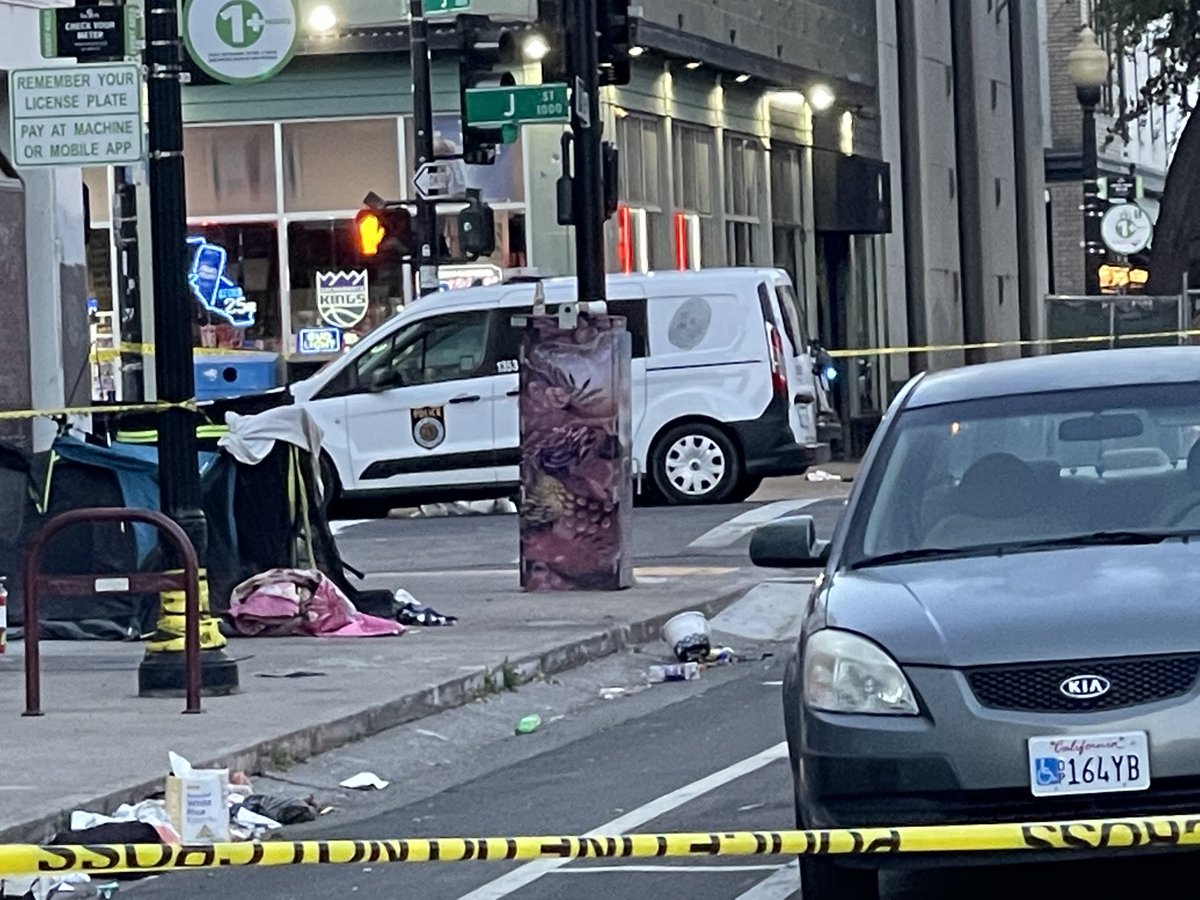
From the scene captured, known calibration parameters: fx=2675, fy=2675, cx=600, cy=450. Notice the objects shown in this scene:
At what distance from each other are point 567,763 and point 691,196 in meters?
23.4

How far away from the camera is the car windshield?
7.56 m

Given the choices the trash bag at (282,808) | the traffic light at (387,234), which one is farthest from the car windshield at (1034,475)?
the traffic light at (387,234)

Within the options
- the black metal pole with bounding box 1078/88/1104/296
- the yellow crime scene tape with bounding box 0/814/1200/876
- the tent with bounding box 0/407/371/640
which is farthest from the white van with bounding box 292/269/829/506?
the yellow crime scene tape with bounding box 0/814/1200/876

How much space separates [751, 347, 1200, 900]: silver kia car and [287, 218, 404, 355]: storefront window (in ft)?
74.6

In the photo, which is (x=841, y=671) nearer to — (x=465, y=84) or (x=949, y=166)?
(x=465, y=84)

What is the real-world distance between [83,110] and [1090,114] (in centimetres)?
2376

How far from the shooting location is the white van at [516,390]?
24000 mm

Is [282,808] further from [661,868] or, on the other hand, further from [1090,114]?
[1090,114]

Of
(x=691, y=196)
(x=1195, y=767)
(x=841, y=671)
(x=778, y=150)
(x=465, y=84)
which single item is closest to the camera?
(x=1195, y=767)

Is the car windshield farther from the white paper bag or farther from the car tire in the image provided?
the white paper bag

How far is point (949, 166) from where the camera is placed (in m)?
45.6

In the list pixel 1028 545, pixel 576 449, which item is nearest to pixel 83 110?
pixel 576 449

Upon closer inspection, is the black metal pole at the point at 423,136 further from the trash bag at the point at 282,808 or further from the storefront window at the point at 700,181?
the trash bag at the point at 282,808

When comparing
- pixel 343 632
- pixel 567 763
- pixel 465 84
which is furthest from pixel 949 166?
pixel 567 763
